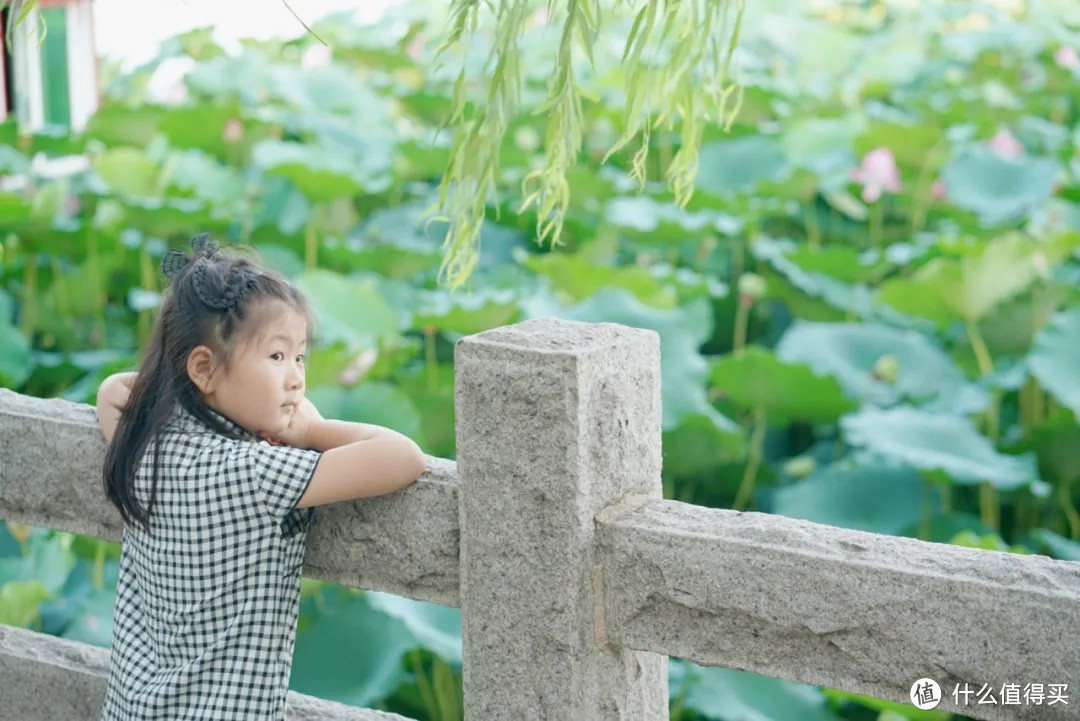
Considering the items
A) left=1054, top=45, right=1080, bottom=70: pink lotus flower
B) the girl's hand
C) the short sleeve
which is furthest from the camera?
left=1054, top=45, right=1080, bottom=70: pink lotus flower

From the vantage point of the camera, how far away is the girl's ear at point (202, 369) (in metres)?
1.53

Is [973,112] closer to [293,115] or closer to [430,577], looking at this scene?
[293,115]

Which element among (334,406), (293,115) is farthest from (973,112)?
(334,406)

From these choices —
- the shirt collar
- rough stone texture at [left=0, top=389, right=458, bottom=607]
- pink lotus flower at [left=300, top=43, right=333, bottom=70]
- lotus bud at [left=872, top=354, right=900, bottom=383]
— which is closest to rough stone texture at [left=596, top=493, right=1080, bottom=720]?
rough stone texture at [left=0, top=389, right=458, bottom=607]

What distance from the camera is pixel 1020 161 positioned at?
17.8 ft

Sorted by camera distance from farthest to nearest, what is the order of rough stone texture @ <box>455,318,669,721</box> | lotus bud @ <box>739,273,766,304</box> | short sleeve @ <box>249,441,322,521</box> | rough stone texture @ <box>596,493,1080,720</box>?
1. lotus bud @ <box>739,273,766,304</box>
2. short sleeve @ <box>249,441,322,521</box>
3. rough stone texture @ <box>455,318,669,721</box>
4. rough stone texture @ <box>596,493,1080,720</box>

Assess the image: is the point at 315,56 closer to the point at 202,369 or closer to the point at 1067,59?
the point at 1067,59

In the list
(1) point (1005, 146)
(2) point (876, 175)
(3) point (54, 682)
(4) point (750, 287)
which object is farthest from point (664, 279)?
(3) point (54, 682)

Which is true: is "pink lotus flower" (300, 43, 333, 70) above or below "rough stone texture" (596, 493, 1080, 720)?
below

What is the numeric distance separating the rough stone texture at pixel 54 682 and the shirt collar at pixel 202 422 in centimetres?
37

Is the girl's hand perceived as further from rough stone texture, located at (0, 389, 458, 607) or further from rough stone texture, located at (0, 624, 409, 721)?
rough stone texture, located at (0, 624, 409, 721)

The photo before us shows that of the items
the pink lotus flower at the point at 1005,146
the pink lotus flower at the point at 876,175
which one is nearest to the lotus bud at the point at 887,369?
the pink lotus flower at the point at 876,175

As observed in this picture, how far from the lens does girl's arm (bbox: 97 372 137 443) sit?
1.65m

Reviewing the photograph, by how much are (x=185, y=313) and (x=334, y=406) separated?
4.80 ft
